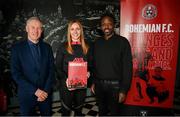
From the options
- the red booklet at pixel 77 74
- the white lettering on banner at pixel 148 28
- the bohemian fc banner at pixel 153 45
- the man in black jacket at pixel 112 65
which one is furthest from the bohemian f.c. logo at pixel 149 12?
the red booklet at pixel 77 74

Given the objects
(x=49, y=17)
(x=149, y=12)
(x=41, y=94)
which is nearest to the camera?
(x=41, y=94)

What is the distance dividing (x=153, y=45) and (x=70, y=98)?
1556 millimetres

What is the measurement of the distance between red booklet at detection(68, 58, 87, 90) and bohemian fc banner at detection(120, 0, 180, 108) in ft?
3.40

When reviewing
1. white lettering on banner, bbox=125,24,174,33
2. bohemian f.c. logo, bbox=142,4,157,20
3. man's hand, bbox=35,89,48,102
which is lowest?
man's hand, bbox=35,89,48,102

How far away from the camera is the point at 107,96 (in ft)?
9.75

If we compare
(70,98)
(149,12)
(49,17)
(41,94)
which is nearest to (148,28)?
(149,12)

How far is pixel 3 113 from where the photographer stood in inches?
152

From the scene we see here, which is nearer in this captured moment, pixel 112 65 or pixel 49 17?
pixel 112 65

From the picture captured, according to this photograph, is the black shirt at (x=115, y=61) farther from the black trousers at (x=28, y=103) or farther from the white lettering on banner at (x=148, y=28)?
the black trousers at (x=28, y=103)

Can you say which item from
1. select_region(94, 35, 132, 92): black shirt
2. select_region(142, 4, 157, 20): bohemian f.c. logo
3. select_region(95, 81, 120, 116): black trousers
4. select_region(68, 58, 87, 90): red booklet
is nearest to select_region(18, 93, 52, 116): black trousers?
select_region(68, 58, 87, 90): red booklet

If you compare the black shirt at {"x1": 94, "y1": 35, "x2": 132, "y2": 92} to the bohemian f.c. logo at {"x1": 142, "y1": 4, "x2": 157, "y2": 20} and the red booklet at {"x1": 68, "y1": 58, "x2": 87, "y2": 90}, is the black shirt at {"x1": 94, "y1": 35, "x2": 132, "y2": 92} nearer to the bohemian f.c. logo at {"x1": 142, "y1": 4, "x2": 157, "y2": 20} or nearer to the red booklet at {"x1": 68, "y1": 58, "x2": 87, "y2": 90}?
the red booklet at {"x1": 68, "y1": 58, "x2": 87, "y2": 90}

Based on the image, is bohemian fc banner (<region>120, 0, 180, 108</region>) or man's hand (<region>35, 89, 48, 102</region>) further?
bohemian fc banner (<region>120, 0, 180, 108</region>)

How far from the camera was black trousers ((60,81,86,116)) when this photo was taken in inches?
111

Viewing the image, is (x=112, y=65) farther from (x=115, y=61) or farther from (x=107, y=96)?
(x=107, y=96)
